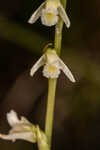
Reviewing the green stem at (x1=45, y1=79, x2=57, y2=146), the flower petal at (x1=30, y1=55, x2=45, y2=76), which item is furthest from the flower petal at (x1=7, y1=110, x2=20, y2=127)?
the flower petal at (x1=30, y1=55, x2=45, y2=76)

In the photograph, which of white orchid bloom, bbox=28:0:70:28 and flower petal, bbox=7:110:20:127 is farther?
flower petal, bbox=7:110:20:127

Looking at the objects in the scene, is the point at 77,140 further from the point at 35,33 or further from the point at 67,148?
the point at 35,33

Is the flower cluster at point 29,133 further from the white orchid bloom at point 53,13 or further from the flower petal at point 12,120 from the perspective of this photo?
the white orchid bloom at point 53,13

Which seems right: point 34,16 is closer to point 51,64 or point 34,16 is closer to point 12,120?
point 51,64

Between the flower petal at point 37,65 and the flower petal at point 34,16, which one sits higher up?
the flower petal at point 34,16

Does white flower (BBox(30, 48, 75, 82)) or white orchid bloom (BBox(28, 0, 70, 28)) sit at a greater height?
white orchid bloom (BBox(28, 0, 70, 28))

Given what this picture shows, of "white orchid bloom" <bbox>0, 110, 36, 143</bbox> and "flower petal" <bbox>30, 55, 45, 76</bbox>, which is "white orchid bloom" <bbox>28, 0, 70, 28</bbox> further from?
"white orchid bloom" <bbox>0, 110, 36, 143</bbox>

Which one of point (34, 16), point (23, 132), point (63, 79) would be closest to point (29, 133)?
point (23, 132)

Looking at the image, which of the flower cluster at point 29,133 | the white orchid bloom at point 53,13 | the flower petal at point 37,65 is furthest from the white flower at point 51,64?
the flower cluster at point 29,133
